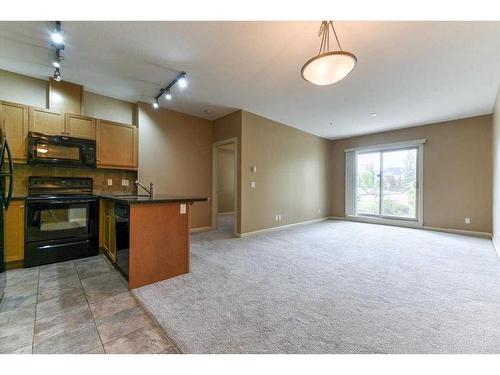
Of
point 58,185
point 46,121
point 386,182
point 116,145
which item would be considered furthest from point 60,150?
point 386,182

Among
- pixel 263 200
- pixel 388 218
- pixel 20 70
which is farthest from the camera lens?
pixel 388 218

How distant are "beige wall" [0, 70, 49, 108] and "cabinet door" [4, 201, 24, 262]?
1.62m

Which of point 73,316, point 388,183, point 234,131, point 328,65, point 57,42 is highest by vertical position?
point 57,42

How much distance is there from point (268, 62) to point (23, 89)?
3622 millimetres

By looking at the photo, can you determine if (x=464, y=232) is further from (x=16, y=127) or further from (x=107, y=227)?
(x=16, y=127)

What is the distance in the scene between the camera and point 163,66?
274cm

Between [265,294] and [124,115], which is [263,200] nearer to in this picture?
[265,294]

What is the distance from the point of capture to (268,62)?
2.62 metres

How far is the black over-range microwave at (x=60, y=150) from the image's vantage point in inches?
109

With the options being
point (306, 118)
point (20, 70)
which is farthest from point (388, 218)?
point (20, 70)

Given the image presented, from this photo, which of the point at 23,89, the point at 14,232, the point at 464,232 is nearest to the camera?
the point at 14,232

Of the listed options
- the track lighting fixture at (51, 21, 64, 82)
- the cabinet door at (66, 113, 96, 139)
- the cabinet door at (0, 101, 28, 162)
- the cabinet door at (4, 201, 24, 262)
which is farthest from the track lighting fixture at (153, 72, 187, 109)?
the cabinet door at (4, 201, 24, 262)

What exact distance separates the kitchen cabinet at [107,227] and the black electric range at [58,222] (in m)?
0.09
